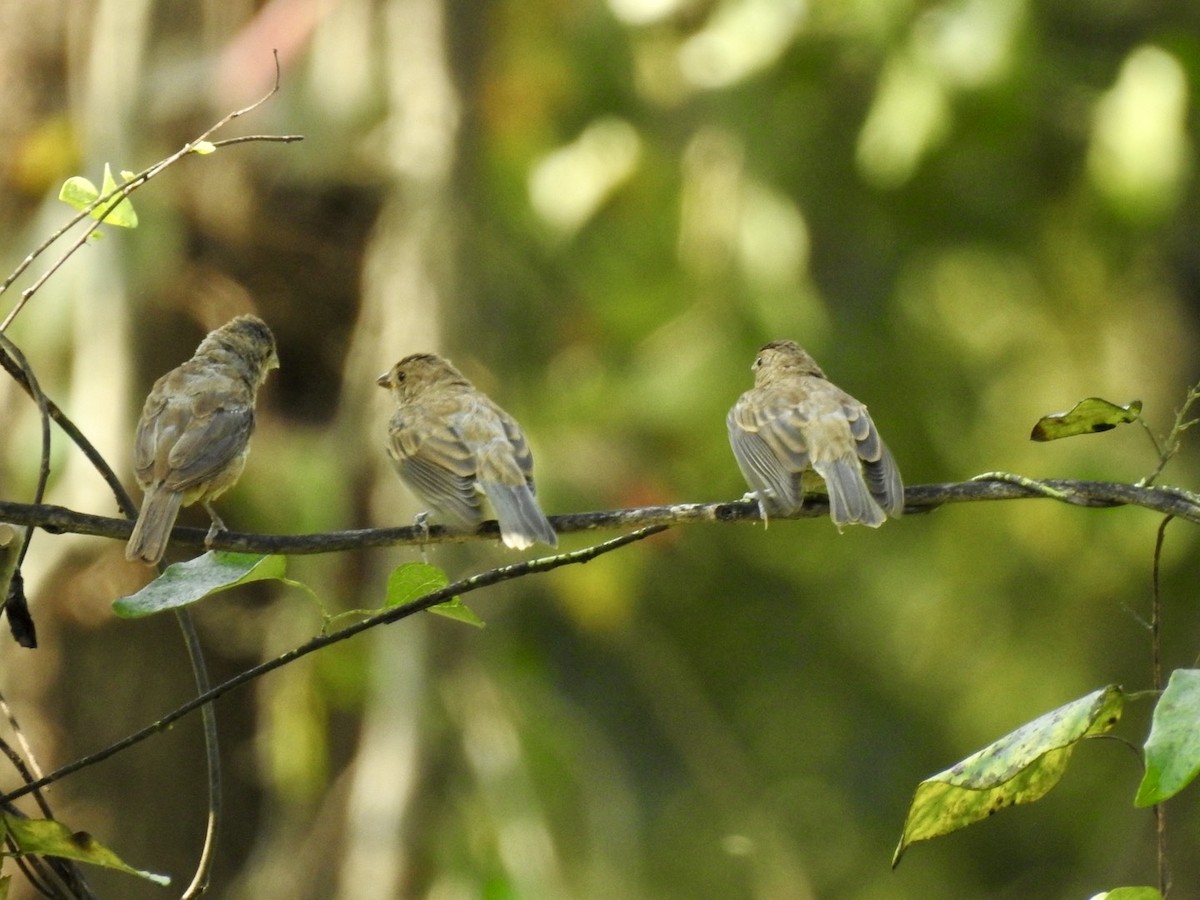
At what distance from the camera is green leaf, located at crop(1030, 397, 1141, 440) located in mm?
2510

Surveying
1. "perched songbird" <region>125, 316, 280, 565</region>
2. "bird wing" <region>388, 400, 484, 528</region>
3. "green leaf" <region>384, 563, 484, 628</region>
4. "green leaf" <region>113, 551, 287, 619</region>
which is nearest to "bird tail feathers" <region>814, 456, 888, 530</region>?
"bird wing" <region>388, 400, 484, 528</region>

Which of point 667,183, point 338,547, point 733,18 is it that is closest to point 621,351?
point 667,183

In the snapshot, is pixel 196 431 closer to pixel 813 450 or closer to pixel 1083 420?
pixel 813 450

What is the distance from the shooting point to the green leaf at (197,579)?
227cm

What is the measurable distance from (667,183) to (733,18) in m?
1.58

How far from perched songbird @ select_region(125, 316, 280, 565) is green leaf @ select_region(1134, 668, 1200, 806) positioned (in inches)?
87.2

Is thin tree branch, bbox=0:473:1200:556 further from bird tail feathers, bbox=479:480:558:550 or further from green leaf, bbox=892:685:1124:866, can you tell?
bird tail feathers, bbox=479:480:558:550

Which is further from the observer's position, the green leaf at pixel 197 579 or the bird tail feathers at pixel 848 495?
the bird tail feathers at pixel 848 495

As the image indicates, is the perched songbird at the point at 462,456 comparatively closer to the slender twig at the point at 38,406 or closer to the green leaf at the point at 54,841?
the slender twig at the point at 38,406

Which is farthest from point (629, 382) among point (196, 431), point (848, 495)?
point (848, 495)

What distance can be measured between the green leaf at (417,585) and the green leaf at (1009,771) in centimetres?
71

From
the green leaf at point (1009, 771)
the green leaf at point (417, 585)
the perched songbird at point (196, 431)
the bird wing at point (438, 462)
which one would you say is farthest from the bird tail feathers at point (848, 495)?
the perched songbird at point (196, 431)

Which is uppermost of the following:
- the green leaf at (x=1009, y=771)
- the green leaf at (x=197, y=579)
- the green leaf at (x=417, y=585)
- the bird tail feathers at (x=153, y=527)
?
the bird tail feathers at (x=153, y=527)

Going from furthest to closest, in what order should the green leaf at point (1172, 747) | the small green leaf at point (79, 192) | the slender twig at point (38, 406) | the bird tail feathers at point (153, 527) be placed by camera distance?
the bird tail feathers at point (153, 527), the small green leaf at point (79, 192), the slender twig at point (38, 406), the green leaf at point (1172, 747)
